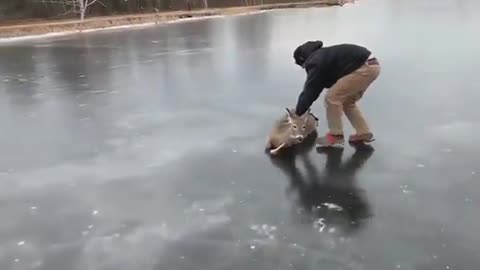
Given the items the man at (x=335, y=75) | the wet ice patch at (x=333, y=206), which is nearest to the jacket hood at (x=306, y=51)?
the man at (x=335, y=75)

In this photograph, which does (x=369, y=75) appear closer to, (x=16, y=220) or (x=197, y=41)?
(x=16, y=220)

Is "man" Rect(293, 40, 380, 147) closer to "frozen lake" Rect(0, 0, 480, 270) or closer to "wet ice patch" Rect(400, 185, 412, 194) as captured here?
"frozen lake" Rect(0, 0, 480, 270)

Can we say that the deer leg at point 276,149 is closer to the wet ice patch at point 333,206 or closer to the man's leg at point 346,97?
the man's leg at point 346,97

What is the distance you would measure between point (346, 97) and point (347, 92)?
0.22ft

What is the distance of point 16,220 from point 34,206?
290 mm

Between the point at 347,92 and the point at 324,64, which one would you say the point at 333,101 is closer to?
the point at 347,92

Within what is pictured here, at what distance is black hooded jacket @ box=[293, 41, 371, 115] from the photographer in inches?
233

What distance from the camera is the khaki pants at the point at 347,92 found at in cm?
603

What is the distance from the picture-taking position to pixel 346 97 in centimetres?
609

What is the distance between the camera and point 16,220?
15.3ft

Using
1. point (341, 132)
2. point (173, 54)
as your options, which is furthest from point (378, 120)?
point (173, 54)

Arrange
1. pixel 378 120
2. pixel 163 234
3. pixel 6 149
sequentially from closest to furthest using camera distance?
1. pixel 163 234
2. pixel 6 149
3. pixel 378 120

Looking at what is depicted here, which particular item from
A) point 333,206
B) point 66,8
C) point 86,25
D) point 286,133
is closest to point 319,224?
point 333,206

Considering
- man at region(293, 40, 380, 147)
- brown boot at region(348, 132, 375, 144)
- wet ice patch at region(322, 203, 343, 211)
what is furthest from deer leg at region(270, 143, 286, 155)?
wet ice patch at region(322, 203, 343, 211)
